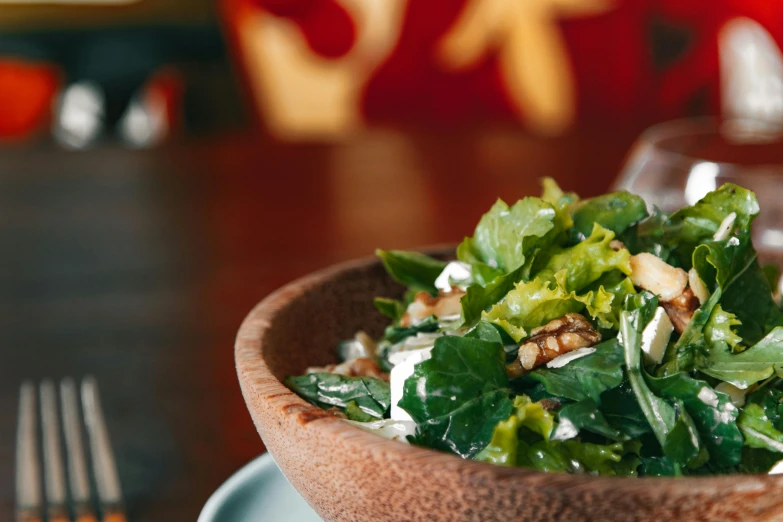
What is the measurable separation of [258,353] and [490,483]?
0.24m

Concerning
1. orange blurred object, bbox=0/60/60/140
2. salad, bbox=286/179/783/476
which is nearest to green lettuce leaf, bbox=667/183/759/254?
salad, bbox=286/179/783/476

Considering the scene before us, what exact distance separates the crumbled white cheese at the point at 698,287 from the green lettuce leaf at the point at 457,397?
162 mm

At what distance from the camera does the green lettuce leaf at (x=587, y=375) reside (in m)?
0.52

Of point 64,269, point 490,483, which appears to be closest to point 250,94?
point 64,269

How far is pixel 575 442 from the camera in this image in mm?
495

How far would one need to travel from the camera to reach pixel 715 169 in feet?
3.80

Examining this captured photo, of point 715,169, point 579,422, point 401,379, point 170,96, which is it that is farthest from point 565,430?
point 170,96

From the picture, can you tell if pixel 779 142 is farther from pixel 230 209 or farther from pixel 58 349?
pixel 58 349

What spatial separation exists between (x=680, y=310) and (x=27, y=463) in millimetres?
556

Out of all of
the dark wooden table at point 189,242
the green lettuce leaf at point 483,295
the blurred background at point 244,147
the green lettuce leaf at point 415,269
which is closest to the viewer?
the green lettuce leaf at point 483,295

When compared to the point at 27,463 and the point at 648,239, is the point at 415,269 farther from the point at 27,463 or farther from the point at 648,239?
the point at 27,463

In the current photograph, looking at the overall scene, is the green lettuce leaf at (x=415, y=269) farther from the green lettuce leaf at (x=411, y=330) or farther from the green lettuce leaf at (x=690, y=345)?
the green lettuce leaf at (x=690, y=345)

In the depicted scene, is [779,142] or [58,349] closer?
[58,349]

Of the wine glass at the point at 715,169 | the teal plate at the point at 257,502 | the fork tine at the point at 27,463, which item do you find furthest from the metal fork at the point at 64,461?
the wine glass at the point at 715,169
